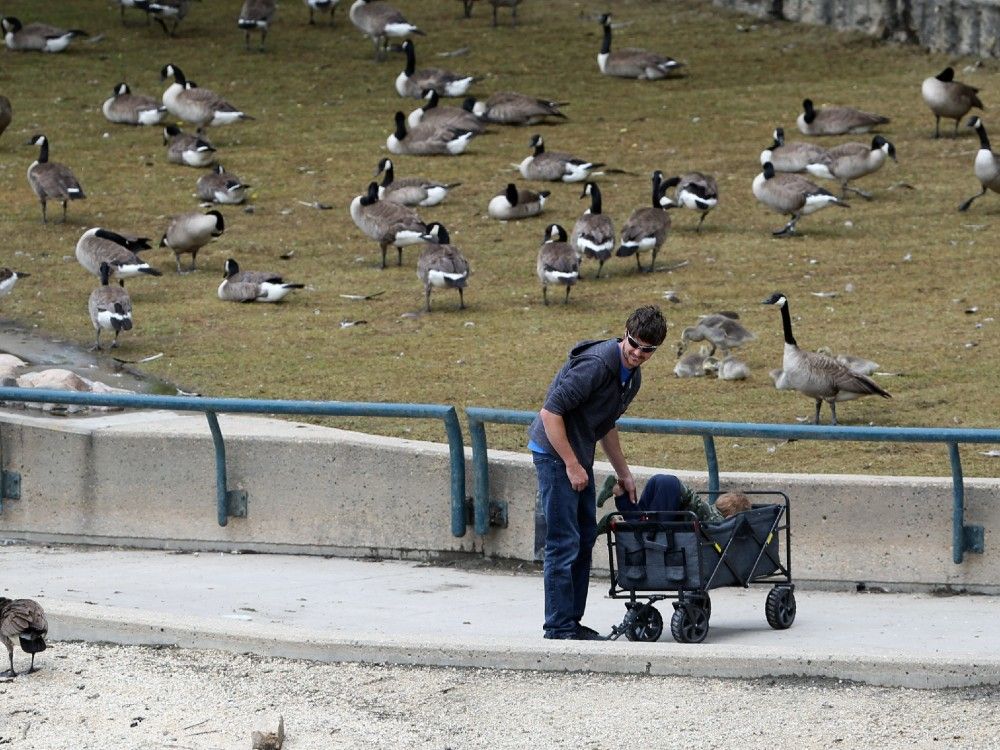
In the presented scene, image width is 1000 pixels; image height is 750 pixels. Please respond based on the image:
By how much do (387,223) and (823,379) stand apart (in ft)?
24.3

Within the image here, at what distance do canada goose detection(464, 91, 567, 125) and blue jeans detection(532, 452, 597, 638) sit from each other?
18300 mm

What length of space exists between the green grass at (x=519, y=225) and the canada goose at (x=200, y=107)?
453 millimetres

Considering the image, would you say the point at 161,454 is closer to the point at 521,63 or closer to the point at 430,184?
the point at 430,184

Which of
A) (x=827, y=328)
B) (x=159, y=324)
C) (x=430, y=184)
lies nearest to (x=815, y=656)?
(x=827, y=328)

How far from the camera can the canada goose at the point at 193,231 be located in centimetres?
1908

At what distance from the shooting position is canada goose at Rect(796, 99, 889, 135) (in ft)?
79.4

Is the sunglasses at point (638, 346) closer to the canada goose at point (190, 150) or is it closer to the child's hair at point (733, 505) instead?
the child's hair at point (733, 505)

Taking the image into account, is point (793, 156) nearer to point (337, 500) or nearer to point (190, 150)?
point (190, 150)

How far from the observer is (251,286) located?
58.5ft

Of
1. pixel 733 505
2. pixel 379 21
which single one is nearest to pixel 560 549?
pixel 733 505

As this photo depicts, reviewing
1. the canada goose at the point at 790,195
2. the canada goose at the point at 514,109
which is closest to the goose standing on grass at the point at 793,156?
the canada goose at the point at 790,195

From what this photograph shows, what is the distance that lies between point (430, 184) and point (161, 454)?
11346 millimetres

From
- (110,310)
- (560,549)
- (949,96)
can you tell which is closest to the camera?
(560,549)

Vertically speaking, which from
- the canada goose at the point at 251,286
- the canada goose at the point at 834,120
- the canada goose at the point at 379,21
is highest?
the canada goose at the point at 379,21
